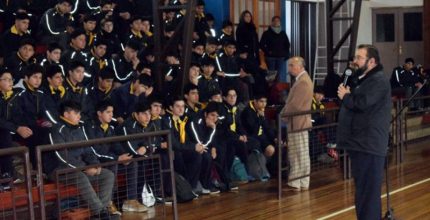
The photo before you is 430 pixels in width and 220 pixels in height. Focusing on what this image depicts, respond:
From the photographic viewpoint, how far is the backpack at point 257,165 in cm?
998

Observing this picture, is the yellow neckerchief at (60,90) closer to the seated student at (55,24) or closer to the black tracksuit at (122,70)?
the black tracksuit at (122,70)

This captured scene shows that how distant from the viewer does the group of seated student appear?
25.5 ft

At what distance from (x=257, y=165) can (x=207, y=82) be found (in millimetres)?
1433

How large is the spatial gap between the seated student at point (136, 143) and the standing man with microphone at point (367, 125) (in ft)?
7.09

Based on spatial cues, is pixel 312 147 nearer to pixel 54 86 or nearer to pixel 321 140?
pixel 321 140

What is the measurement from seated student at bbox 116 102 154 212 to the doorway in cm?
1281

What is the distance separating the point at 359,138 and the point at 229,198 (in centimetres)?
289

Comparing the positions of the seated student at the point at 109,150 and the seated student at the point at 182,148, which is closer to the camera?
the seated student at the point at 109,150

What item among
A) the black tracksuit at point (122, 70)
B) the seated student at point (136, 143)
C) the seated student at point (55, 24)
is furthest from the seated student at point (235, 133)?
the seated student at point (55, 24)

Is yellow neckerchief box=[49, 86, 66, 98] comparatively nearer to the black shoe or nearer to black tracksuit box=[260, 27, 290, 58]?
the black shoe

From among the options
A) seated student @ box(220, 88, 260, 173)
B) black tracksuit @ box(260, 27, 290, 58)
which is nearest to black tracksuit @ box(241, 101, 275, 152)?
seated student @ box(220, 88, 260, 173)

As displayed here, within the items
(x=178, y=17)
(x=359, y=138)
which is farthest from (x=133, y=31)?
(x=359, y=138)

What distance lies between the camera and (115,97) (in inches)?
372

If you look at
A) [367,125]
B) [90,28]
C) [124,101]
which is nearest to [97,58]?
[90,28]
